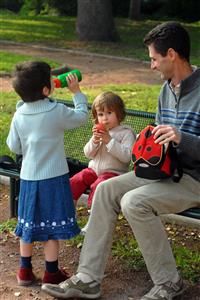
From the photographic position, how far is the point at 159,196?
3643mm

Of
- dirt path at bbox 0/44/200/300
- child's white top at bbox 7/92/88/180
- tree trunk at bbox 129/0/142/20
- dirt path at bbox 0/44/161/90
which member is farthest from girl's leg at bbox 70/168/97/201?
tree trunk at bbox 129/0/142/20

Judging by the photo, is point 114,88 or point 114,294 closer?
point 114,294

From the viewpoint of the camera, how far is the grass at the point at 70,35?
51.1ft

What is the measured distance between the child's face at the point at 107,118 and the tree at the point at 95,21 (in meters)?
13.1

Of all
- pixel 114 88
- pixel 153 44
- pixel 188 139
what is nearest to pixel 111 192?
pixel 188 139

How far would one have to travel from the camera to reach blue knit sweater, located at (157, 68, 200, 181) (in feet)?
12.1

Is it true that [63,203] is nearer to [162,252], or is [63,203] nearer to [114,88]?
[162,252]

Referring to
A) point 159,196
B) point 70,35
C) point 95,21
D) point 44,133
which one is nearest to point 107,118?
point 44,133

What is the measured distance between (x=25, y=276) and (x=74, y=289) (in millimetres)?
400

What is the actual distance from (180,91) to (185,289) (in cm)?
111

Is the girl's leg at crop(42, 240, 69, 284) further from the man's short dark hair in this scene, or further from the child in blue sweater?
the man's short dark hair

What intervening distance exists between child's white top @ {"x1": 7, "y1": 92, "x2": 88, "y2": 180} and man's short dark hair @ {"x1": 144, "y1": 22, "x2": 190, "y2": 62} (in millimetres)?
585

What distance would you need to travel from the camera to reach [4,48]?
603 inches

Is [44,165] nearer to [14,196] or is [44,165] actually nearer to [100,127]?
[100,127]
